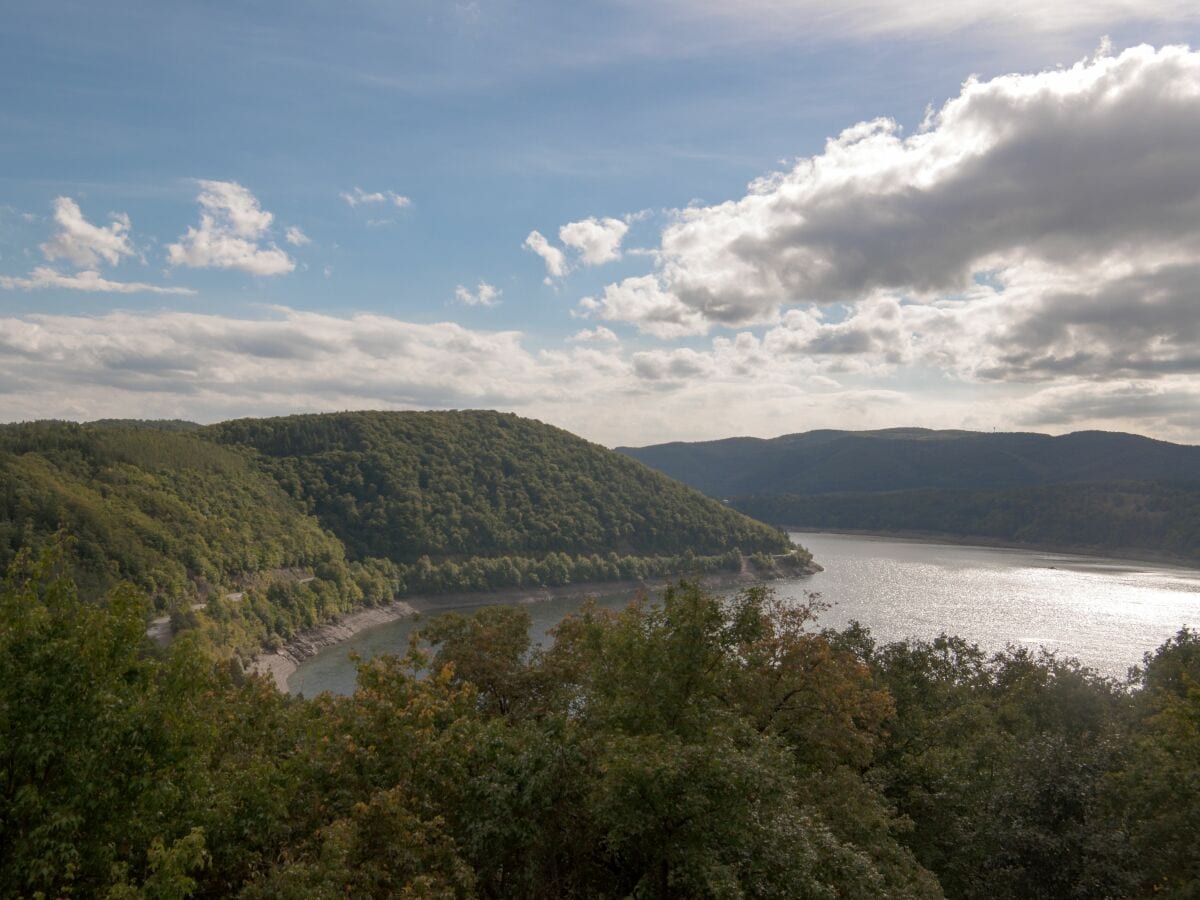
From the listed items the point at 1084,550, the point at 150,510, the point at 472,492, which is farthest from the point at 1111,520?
the point at 150,510

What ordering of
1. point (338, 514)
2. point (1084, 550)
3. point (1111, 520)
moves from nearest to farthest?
1. point (338, 514)
2. point (1084, 550)
3. point (1111, 520)

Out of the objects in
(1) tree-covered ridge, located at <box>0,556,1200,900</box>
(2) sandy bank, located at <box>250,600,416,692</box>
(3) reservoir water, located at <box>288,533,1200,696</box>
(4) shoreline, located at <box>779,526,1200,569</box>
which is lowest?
(2) sandy bank, located at <box>250,600,416,692</box>

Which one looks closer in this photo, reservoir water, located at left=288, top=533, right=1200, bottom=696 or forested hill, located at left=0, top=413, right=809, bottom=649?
reservoir water, located at left=288, top=533, right=1200, bottom=696

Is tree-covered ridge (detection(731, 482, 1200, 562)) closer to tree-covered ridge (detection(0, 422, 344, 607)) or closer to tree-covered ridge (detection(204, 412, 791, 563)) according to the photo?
tree-covered ridge (detection(204, 412, 791, 563))

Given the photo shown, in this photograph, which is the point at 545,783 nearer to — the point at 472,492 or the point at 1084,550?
the point at 472,492

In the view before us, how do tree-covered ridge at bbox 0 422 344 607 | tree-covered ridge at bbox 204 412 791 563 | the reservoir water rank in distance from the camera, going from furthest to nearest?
tree-covered ridge at bbox 204 412 791 563
the reservoir water
tree-covered ridge at bbox 0 422 344 607

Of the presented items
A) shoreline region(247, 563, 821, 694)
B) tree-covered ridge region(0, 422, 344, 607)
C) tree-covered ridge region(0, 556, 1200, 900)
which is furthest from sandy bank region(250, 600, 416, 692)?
tree-covered ridge region(0, 556, 1200, 900)

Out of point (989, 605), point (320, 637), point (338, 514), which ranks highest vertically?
point (338, 514)
